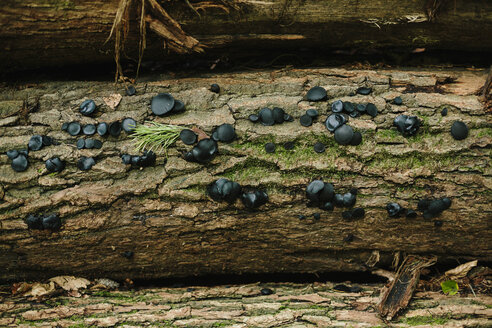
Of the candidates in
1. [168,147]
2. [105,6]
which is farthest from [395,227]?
[105,6]

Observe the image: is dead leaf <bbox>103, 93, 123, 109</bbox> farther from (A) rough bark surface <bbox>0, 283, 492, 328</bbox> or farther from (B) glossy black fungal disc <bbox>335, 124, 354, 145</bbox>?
(B) glossy black fungal disc <bbox>335, 124, 354, 145</bbox>

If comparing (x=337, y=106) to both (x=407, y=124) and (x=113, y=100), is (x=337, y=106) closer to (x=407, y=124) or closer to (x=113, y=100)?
(x=407, y=124)

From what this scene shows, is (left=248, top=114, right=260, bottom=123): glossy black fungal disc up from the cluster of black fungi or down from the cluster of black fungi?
up

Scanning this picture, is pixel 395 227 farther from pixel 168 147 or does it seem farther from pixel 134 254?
pixel 134 254

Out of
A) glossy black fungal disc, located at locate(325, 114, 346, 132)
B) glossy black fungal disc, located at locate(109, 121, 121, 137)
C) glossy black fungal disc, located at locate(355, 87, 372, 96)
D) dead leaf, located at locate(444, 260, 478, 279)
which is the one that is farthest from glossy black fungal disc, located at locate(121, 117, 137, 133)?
dead leaf, located at locate(444, 260, 478, 279)

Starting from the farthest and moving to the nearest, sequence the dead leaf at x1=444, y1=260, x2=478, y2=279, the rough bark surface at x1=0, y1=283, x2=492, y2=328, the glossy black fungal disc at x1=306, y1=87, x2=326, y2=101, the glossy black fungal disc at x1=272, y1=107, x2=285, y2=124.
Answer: the dead leaf at x1=444, y1=260, x2=478, y2=279, the glossy black fungal disc at x1=306, y1=87, x2=326, y2=101, the glossy black fungal disc at x1=272, y1=107, x2=285, y2=124, the rough bark surface at x1=0, y1=283, x2=492, y2=328

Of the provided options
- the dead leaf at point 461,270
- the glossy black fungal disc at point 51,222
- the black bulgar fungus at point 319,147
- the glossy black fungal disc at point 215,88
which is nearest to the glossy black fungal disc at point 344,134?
the black bulgar fungus at point 319,147

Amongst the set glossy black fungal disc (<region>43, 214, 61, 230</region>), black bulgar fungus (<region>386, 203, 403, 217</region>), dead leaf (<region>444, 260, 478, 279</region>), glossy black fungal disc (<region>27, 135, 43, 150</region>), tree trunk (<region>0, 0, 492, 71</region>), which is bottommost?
dead leaf (<region>444, 260, 478, 279</region>)
